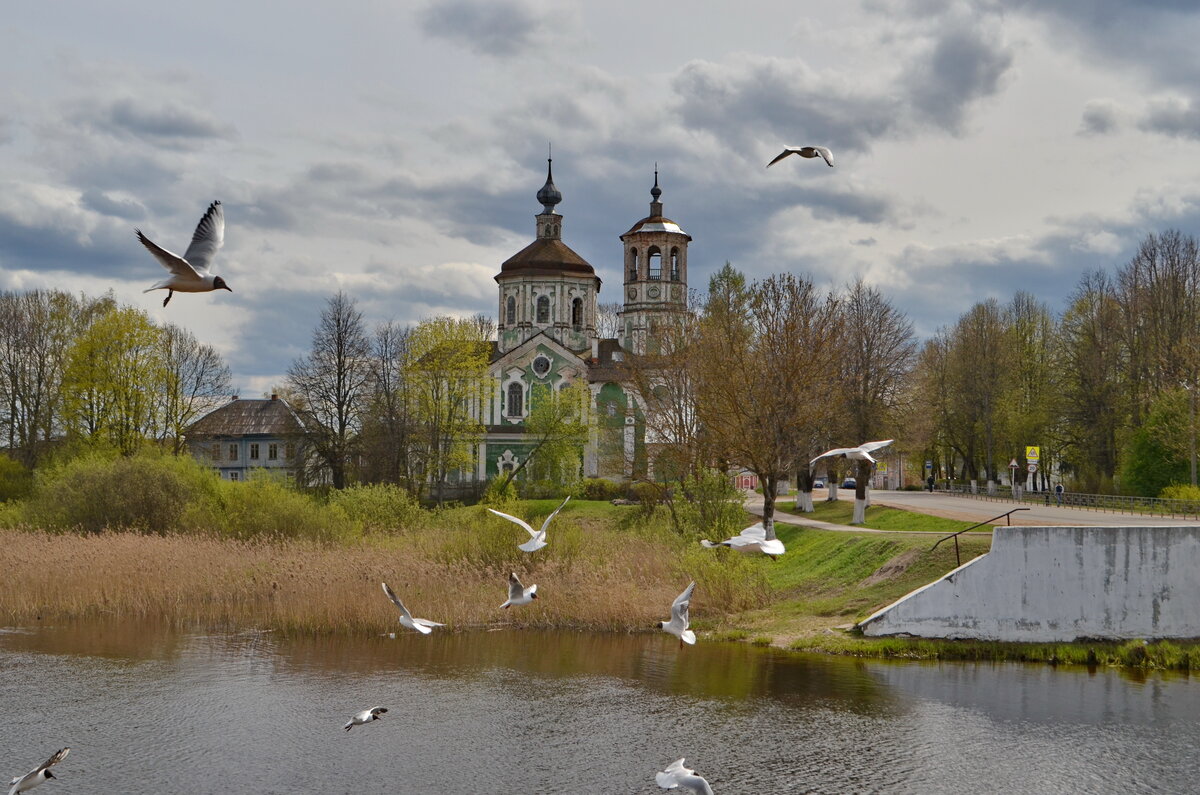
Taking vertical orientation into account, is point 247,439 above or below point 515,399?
below

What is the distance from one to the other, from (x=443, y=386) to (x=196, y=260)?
5313 centimetres

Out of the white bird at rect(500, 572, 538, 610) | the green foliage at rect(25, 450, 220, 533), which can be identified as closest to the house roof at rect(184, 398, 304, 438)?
the green foliage at rect(25, 450, 220, 533)

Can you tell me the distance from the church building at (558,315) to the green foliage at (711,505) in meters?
35.5

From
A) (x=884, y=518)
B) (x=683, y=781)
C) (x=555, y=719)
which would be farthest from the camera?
(x=884, y=518)

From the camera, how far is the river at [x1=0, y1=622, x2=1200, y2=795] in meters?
17.7

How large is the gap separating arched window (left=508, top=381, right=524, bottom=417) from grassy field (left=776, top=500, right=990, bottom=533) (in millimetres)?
23384

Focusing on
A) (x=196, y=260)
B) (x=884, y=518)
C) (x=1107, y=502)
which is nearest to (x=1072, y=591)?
(x=884, y=518)

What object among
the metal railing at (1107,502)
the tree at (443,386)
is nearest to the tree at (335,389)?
the tree at (443,386)

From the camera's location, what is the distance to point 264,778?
1748 centimetres

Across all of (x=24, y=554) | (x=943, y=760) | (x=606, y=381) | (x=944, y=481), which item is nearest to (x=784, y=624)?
(x=943, y=760)

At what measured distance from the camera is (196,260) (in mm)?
12742

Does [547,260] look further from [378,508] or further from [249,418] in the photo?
[378,508]

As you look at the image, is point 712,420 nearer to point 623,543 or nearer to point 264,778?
point 623,543

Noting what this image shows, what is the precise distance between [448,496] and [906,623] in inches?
1605
